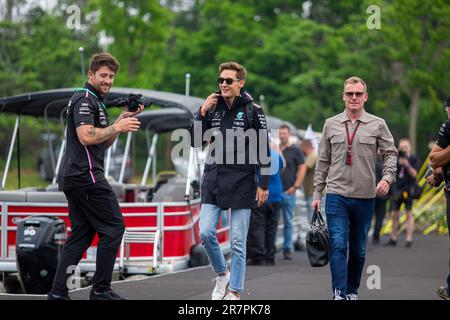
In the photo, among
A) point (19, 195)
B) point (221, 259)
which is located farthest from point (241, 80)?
point (19, 195)

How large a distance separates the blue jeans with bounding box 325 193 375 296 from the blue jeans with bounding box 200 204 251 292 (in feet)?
2.47

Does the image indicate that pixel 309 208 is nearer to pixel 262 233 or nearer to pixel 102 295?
pixel 262 233

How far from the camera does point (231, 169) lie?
331 inches

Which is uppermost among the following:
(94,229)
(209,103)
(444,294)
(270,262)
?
(209,103)

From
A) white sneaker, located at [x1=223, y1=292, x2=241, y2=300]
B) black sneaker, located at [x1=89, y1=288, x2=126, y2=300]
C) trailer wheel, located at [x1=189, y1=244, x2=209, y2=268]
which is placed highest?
black sneaker, located at [x1=89, y1=288, x2=126, y2=300]

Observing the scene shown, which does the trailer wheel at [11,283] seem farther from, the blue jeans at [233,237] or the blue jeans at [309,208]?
the blue jeans at [309,208]

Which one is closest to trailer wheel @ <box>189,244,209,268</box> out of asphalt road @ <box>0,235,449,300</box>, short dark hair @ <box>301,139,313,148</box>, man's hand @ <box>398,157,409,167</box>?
asphalt road @ <box>0,235,449,300</box>

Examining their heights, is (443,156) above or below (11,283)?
above

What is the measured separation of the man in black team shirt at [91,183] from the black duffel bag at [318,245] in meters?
1.62

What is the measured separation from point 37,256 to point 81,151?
3.05 meters

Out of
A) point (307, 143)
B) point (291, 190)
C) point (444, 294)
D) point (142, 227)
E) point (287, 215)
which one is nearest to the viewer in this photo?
point (444, 294)

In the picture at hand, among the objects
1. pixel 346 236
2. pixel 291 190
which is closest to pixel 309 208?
pixel 291 190

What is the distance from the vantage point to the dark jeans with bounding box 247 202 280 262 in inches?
528

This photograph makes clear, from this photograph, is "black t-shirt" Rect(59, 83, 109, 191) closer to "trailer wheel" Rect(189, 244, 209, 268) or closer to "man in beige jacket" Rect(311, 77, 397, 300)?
"man in beige jacket" Rect(311, 77, 397, 300)
